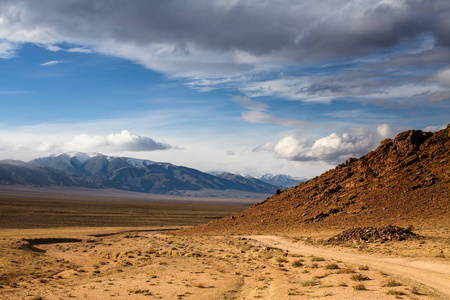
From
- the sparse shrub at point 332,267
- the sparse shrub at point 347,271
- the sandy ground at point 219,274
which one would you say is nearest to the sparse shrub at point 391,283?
the sandy ground at point 219,274

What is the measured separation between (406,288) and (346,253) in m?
12.9

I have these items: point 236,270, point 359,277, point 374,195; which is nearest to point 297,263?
point 236,270

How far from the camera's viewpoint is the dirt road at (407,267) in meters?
17.2

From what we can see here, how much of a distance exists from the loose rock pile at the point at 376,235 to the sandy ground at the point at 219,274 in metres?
3.27

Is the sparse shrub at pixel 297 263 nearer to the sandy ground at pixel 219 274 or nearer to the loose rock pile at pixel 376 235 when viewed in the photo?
the sandy ground at pixel 219 274

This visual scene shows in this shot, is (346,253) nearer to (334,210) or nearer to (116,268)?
(116,268)

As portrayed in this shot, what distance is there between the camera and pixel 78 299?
58.3 feet

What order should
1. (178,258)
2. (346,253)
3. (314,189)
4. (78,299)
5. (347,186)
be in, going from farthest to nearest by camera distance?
(314,189)
(347,186)
(178,258)
(346,253)
(78,299)

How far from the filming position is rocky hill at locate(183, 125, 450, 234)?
4322 cm

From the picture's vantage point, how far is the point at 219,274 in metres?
23.5

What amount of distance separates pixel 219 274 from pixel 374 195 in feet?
106

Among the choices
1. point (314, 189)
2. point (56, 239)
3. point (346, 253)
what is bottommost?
point (56, 239)

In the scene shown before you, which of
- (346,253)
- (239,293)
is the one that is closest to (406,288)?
(239,293)

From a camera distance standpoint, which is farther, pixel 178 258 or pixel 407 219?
pixel 407 219
